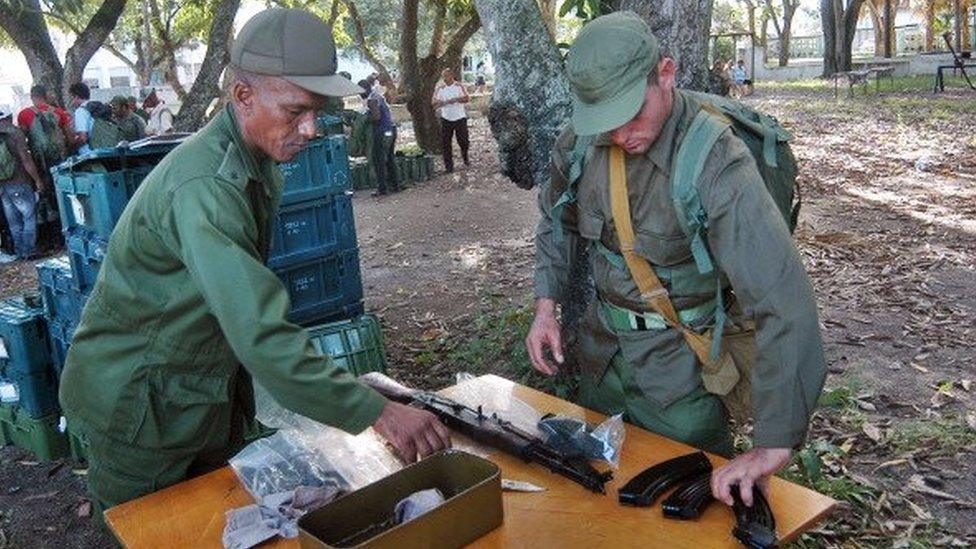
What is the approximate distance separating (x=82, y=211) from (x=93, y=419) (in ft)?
10.1

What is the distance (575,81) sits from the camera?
267 centimetres

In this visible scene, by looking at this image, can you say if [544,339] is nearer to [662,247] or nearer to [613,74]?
[662,247]

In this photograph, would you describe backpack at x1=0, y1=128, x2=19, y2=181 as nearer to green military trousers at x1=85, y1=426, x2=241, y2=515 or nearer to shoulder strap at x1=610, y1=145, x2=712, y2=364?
green military trousers at x1=85, y1=426, x2=241, y2=515

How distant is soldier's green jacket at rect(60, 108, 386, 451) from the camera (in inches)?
87.8

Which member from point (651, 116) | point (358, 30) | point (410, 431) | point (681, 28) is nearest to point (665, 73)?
point (651, 116)

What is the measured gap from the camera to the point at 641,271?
287cm

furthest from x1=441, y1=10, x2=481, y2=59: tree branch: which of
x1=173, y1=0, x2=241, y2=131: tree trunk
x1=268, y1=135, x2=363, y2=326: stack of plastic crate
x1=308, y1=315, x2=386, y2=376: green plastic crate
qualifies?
x1=308, y1=315, x2=386, y2=376: green plastic crate

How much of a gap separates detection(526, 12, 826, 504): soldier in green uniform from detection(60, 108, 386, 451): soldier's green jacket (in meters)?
1.04

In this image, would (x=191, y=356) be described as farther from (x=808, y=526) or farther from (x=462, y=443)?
(x=808, y=526)

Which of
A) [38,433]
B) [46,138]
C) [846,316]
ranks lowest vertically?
[846,316]

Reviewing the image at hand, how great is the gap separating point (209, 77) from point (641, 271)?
12.5 metres

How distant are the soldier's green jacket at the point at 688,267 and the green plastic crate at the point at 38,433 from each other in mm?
3925

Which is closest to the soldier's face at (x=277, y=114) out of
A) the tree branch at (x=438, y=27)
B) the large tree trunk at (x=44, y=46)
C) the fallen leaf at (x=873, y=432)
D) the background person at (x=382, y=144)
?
the fallen leaf at (x=873, y=432)

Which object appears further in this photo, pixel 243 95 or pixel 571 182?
pixel 571 182
